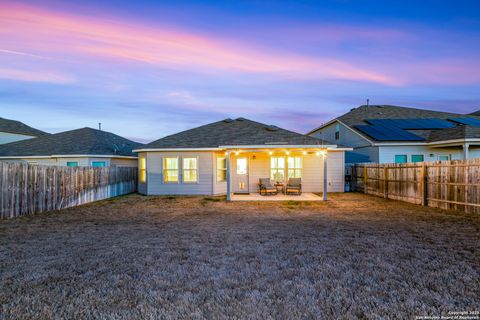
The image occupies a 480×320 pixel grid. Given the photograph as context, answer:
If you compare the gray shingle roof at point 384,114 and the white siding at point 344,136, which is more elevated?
the gray shingle roof at point 384,114

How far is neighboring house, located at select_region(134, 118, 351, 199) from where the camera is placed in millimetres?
15508

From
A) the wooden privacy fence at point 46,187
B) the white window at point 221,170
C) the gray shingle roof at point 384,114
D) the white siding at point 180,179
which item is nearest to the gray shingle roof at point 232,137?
the white siding at point 180,179

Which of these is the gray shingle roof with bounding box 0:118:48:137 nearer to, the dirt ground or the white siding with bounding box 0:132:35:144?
the white siding with bounding box 0:132:35:144

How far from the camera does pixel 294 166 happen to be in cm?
1639

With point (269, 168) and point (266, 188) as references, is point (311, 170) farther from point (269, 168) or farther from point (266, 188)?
point (266, 188)

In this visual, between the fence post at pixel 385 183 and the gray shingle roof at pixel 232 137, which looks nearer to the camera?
the fence post at pixel 385 183

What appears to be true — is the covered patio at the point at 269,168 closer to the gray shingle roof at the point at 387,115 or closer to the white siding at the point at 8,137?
the gray shingle roof at the point at 387,115

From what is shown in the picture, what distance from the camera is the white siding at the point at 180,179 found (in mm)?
15500

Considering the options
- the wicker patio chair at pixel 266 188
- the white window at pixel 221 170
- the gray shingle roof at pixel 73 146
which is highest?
the gray shingle roof at pixel 73 146

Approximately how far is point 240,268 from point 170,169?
1225 centimetres

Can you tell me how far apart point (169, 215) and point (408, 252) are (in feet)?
23.3

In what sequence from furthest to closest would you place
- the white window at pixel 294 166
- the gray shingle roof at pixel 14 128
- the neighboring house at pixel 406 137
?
the gray shingle roof at pixel 14 128 → the neighboring house at pixel 406 137 → the white window at pixel 294 166

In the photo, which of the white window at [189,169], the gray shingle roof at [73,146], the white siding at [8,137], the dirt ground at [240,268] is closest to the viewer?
the dirt ground at [240,268]

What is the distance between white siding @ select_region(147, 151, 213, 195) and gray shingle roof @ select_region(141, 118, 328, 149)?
52 centimetres
